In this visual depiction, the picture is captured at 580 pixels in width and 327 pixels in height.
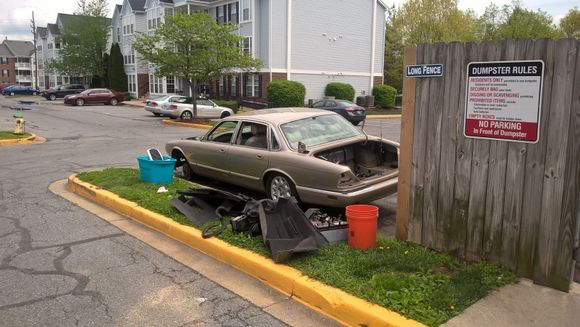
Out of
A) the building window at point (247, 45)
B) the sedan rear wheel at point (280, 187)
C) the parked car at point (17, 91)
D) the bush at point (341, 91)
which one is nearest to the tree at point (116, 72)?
the parked car at point (17, 91)

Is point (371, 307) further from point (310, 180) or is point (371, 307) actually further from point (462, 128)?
point (310, 180)

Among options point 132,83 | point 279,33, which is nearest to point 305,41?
point 279,33

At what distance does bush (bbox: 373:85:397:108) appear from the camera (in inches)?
1559

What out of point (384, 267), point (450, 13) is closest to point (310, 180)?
point (384, 267)

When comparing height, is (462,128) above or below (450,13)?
below

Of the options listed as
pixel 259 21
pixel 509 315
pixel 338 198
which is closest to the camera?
pixel 509 315

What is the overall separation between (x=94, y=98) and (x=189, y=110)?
1963cm

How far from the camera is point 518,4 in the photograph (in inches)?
1891

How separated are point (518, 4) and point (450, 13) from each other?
648cm

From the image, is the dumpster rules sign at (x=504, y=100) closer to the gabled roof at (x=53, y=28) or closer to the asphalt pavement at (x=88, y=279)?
the asphalt pavement at (x=88, y=279)

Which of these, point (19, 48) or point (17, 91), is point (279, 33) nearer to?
point (17, 91)

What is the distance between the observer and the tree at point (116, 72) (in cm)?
5341

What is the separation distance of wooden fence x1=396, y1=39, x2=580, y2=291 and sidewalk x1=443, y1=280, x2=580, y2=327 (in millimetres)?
159

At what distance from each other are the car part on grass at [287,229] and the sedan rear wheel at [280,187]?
1672 mm
